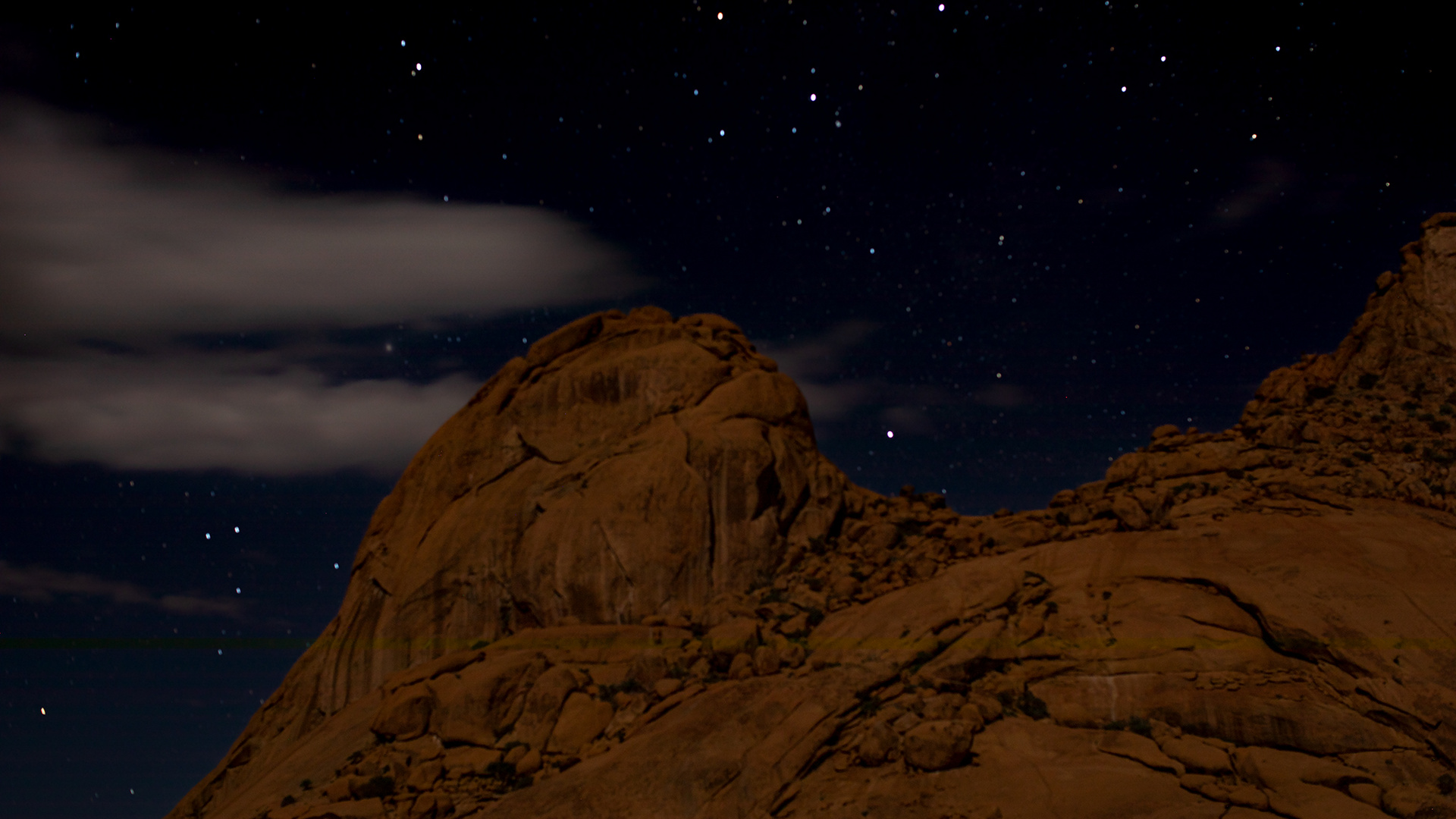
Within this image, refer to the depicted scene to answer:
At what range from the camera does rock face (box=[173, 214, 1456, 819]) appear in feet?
56.5

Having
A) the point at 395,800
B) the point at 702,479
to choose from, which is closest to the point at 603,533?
the point at 702,479

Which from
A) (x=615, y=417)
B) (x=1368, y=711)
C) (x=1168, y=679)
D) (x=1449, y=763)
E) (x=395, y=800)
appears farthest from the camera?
(x=615, y=417)

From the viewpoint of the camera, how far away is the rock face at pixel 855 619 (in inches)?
678

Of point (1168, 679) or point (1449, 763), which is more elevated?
point (1168, 679)

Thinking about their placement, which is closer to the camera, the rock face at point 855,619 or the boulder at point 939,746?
the rock face at point 855,619

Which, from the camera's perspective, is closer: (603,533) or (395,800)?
(395,800)

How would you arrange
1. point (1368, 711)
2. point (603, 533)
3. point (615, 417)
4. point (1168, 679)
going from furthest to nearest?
1. point (615, 417)
2. point (603, 533)
3. point (1168, 679)
4. point (1368, 711)

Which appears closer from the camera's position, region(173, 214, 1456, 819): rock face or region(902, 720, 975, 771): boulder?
region(173, 214, 1456, 819): rock face

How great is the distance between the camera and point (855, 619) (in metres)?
22.6

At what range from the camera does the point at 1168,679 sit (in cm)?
1830

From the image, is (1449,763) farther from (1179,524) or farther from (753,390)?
(753,390)

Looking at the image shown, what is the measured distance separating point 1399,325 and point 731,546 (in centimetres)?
2111

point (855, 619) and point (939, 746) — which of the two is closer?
point (939, 746)

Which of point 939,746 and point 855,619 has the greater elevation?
point 855,619
